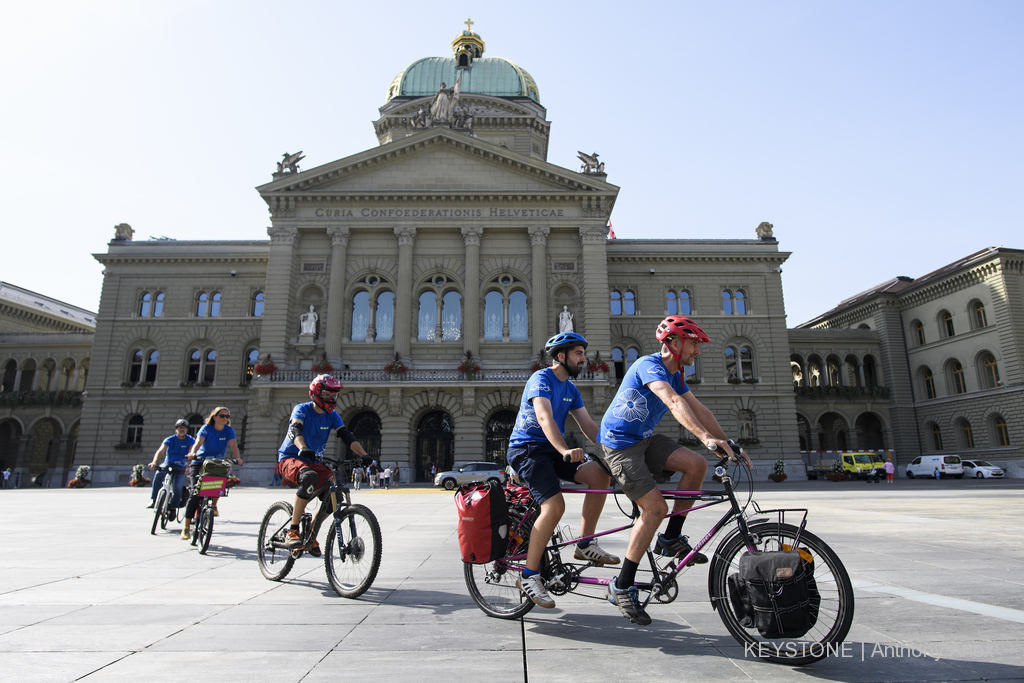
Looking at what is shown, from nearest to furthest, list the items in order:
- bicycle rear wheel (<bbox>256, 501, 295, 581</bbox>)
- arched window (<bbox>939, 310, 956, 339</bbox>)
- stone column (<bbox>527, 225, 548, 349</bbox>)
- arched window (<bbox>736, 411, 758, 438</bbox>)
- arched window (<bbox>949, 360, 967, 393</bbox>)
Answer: bicycle rear wheel (<bbox>256, 501, 295, 581</bbox>)
stone column (<bbox>527, 225, 548, 349</bbox>)
arched window (<bbox>736, 411, 758, 438</bbox>)
arched window (<bbox>949, 360, 967, 393</bbox>)
arched window (<bbox>939, 310, 956, 339</bbox>)

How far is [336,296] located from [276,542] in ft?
109

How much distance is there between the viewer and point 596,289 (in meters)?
39.1

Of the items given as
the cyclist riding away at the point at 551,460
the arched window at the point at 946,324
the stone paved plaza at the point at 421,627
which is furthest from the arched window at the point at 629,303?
the cyclist riding away at the point at 551,460

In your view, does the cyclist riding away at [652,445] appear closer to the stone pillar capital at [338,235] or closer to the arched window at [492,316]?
the arched window at [492,316]

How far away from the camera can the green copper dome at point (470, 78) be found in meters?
53.1

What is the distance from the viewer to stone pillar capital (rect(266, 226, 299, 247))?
39.4m

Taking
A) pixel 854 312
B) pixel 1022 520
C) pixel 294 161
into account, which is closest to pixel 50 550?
pixel 1022 520

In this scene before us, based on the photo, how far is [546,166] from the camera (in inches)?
1563

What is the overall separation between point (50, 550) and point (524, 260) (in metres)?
32.7

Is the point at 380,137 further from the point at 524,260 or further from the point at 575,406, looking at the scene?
the point at 575,406

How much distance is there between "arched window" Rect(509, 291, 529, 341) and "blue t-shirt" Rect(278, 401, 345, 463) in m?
31.7

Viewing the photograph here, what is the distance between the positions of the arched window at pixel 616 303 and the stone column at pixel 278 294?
21156mm

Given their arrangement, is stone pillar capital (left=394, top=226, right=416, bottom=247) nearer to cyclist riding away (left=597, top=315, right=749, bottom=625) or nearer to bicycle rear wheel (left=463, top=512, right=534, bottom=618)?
bicycle rear wheel (left=463, top=512, right=534, bottom=618)

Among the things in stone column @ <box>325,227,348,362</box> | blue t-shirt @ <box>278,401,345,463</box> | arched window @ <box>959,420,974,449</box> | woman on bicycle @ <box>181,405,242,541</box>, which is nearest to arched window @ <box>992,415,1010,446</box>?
arched window @ <box>959,420,974,449</box>
